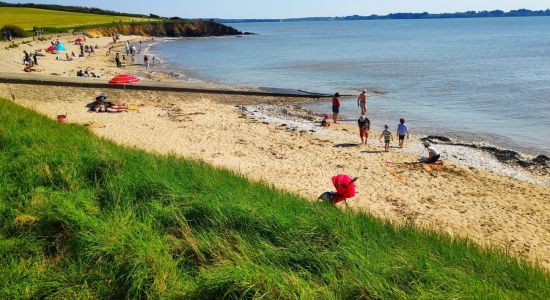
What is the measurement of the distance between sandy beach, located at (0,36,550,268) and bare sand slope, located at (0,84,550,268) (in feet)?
0.10

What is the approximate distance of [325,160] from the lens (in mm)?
14430

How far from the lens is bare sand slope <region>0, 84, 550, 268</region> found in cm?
995

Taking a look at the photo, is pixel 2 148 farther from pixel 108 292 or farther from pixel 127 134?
pixel 127 134

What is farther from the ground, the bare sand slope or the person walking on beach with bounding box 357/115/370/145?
the person walking on beach with bounding box 357/115/370/145

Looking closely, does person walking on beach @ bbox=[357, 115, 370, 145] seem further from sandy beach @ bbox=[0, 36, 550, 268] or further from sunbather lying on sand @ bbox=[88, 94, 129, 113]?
sunbather lying on sand @ bbox=[88, 94, 129, 113]

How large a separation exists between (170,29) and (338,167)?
4278 inches

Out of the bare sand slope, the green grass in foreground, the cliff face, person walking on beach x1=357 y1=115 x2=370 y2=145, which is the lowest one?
the bare sand slope

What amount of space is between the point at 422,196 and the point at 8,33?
5630 cm

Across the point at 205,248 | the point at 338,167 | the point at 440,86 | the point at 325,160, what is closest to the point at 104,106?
the point at 325,160

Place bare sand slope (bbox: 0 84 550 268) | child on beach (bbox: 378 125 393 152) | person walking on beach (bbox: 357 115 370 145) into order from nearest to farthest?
bare sand slope (bbox: 0 84 550 268) < child on beach (bbox: 378 125 393 152) < person walking on beach (bbox: 357 115 370 145)

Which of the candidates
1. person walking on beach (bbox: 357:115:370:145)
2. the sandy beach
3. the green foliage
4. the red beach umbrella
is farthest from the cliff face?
the red beach umbrella

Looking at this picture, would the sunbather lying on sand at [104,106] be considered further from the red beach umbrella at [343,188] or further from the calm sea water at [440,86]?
the red beach umbrella at [343,188]

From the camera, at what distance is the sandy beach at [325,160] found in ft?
33.1

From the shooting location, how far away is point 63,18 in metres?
87.6
